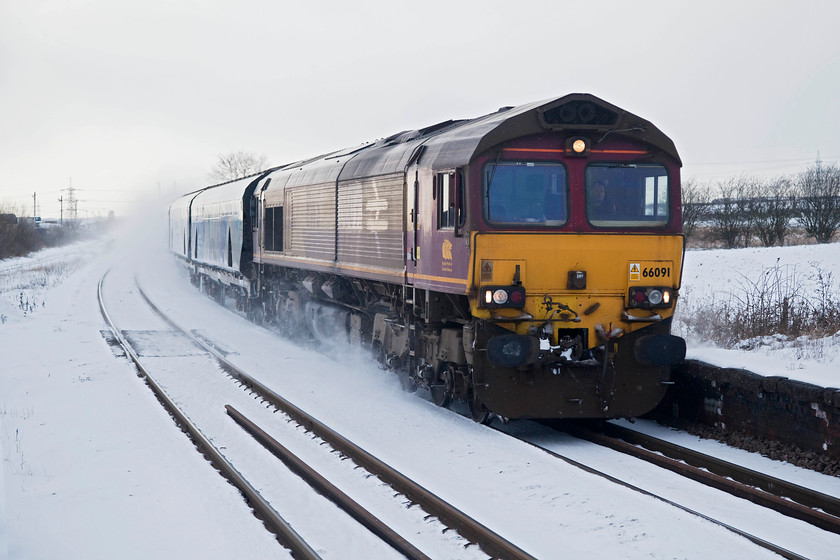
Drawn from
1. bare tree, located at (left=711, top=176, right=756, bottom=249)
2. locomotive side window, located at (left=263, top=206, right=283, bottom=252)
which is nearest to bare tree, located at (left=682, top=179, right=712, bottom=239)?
bare tree, located at (left=711, top=176, right=756, bottom=249)

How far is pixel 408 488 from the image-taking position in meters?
7.09

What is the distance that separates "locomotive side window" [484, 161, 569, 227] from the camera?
29.1 feet

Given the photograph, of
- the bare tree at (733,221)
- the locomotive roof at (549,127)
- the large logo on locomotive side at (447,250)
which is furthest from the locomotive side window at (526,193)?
the bare tree at (733,221)

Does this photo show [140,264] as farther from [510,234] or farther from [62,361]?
[510,234]

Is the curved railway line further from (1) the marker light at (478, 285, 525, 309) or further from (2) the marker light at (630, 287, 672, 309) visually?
(1) the marker light at (478, 285, 525, 309)

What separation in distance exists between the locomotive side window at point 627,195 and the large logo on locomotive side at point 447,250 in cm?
155

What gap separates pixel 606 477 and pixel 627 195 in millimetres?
3301

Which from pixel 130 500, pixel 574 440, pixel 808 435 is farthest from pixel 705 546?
pixel 130 500

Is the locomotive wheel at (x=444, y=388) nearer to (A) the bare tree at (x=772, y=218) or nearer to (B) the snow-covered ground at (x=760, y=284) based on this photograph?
(B) the snow-covered ground at (x=760, y=284)

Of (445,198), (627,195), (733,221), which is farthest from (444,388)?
(733,221)

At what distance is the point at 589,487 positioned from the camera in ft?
23.5

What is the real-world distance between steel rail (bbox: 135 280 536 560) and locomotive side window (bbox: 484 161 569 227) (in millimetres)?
2800

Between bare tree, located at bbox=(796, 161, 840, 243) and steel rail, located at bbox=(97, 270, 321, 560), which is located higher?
bare tree, located at bbox=(796, 161, 840, 243)

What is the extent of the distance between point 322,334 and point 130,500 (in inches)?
360
